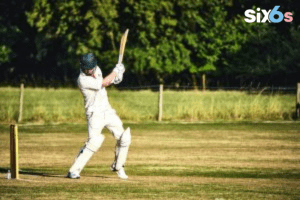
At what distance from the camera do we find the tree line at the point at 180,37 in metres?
48.4

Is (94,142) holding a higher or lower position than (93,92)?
lower

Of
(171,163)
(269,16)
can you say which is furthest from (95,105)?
(269,16)

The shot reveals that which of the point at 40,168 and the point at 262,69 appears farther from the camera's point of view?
the point at 262,69

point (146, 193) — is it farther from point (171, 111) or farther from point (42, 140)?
point (171, 111)

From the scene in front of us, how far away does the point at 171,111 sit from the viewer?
32.6m

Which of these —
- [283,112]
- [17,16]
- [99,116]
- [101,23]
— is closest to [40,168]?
[99,116]

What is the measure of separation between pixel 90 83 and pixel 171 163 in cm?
509

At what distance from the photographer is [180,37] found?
52438 mm

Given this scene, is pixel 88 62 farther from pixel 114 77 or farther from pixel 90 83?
pixel 114 77

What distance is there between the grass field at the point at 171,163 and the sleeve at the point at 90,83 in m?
1.41

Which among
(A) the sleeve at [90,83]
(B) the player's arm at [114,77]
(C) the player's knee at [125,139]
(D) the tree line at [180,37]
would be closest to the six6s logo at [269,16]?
(D) the tree line at [180,37]

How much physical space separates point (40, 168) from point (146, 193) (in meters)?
5.39

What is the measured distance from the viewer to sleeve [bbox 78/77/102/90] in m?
12.1

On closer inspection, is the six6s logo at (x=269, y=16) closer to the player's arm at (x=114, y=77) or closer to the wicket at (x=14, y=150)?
the player's arm at (x=114, y=77)
